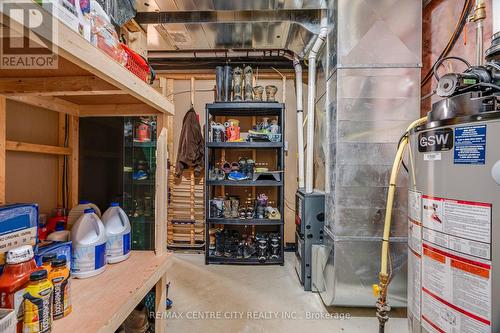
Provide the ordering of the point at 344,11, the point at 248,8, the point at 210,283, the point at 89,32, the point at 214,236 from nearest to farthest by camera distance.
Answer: the point at 89,32
the point at 344,11
the point at 248,8
the point at 210,283
the point at 214,236

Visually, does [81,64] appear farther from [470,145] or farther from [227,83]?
[227,83]

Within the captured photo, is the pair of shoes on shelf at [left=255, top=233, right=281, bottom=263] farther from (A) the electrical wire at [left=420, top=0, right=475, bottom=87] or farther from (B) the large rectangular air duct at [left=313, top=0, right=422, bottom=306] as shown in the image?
(A) the electrical wire at [left=420, top=0, right=475, bottom=87]

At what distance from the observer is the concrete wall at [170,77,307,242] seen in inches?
141

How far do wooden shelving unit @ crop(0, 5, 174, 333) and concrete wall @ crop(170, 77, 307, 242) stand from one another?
2.38 meters

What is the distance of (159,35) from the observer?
2.79m

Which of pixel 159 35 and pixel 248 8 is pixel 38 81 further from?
pixel 159 35

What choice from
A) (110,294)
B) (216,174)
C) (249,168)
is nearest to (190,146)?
(216,174)

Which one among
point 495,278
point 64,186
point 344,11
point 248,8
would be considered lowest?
point 495,278

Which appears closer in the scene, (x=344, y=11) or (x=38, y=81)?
(x=38, y=81)

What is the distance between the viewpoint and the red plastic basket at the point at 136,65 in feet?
2.84

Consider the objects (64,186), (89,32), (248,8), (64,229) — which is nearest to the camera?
(89,32)

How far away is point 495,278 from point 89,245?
1.52 meters

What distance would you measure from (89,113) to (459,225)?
1809 mm

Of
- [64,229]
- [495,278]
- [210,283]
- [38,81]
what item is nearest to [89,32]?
[38,81]
